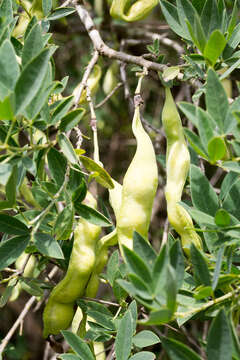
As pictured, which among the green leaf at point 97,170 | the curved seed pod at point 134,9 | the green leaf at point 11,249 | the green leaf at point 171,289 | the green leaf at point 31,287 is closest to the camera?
the green leaf at point 171,289

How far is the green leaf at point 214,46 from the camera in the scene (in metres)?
0.73

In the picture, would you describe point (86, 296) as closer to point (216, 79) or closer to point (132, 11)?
point (216, 79)

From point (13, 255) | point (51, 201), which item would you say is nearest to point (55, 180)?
point (51, 201)

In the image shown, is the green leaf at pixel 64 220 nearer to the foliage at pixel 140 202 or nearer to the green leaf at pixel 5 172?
the foliage at pixel 140 202

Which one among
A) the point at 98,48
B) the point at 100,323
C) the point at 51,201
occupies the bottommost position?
the point at 100,323

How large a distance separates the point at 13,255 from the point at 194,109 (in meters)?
0.37

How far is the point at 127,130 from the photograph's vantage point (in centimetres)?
230

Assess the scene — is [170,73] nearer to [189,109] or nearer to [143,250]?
[189,109]

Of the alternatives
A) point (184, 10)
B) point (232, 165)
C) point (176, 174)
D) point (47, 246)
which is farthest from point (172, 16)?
point (47, 246)

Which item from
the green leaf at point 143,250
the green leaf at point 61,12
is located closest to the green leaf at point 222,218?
the green leaf at point 143,250

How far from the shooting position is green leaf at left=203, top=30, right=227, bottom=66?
73 cm

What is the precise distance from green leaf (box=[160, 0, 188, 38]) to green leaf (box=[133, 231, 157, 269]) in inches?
18.8

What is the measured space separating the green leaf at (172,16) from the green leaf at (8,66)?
0.41 m

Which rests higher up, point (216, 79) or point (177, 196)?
point (216, 79)
